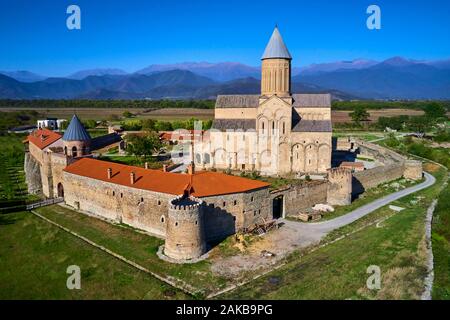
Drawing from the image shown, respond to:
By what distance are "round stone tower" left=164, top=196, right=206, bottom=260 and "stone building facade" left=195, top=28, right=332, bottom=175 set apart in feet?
66.9

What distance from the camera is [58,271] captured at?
2255 centimetres

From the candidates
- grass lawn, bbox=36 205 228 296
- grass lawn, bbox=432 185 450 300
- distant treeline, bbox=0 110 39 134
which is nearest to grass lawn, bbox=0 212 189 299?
grass lawn, bbox=36 205 228 296

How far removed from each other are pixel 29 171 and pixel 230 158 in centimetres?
2125

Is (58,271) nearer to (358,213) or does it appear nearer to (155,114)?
(358,213)

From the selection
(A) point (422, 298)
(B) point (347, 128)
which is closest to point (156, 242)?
(A) point (422, 298)

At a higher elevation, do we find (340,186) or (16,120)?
(16,120)

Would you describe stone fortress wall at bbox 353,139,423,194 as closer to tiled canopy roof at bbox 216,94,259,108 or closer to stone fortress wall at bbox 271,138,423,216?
stone fortress wall at bbox 271,138,423,216

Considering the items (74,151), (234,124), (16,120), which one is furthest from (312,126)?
(16,120)

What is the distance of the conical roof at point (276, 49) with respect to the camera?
41406 mm

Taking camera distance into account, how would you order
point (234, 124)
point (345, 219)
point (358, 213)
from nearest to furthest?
point (345, 219) < point (358, 213) < point (234, 124)

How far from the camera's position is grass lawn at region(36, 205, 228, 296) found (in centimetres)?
2038

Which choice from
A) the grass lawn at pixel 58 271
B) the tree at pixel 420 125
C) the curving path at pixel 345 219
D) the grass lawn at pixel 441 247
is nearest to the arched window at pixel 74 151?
the grass lawn at pixel 58 271

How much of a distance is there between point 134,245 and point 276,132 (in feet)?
71.9

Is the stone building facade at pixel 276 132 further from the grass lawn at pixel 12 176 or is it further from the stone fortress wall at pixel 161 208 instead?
the grass lawn at pixel 12 176
